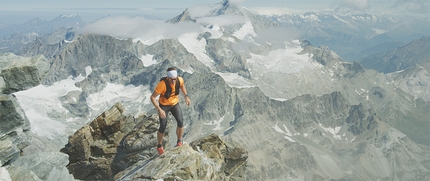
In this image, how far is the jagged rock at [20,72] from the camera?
1681cm

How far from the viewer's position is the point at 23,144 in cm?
1958

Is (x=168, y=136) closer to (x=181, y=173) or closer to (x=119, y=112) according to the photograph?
(x=119, y=112)

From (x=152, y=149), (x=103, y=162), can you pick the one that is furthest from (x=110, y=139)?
(x=152, y=149)

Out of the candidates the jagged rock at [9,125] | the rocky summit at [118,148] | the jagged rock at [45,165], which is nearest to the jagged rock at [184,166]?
the rocky summit at [118,148]

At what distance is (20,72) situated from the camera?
1688 cm

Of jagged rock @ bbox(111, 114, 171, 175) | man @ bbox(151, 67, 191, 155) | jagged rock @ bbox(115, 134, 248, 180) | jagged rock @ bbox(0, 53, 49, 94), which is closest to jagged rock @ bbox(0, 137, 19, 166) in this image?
jagged rock @ bbox(0, 53, 49, 94)

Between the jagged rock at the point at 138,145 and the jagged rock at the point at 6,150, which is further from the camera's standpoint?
the jagged rock at the point at 138,145

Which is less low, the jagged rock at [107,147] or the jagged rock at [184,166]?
the jagged rock at [184,166]

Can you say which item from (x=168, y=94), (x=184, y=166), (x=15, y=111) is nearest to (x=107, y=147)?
(x=168, y=94)

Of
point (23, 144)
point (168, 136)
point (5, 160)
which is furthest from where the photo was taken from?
point (168, 136)

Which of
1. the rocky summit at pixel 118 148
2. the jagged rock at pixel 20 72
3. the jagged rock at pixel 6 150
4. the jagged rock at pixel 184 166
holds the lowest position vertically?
the rocky summit at pixel 118 148

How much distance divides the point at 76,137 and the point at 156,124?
7.92m

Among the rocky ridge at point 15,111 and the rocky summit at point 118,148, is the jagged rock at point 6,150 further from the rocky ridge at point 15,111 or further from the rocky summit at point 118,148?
the rocky summit at point 118,148

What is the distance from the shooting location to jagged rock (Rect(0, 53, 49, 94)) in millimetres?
16812
